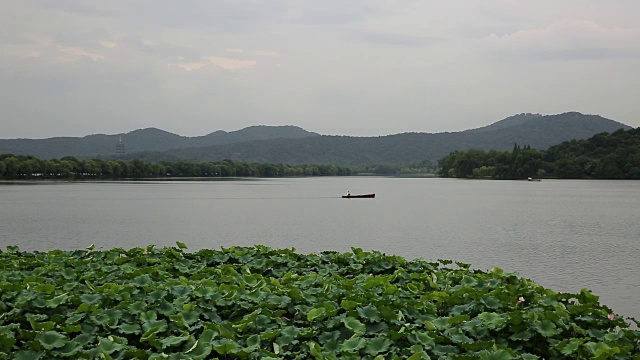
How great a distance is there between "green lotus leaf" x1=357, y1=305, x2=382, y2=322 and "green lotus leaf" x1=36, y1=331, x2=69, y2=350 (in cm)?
256

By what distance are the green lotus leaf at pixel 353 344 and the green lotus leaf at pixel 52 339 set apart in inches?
89.9

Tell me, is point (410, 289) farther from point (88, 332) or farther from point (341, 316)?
point (88, 332)

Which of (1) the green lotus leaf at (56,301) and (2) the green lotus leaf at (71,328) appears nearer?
(2) the green lotus leaf at (71,328)

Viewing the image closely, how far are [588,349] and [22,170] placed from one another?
14842 cm

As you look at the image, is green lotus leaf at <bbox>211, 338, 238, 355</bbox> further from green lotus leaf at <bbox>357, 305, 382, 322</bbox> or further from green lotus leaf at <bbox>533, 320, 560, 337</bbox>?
green lotus leaf at <bbox>533, 320, 560, 337</bbox>

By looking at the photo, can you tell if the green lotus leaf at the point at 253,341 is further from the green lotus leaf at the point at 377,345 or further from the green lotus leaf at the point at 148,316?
the green lotus leaf at the point at 148,316

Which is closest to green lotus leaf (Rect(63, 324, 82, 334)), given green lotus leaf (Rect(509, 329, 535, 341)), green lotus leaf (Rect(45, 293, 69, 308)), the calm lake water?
green lotus leaf (Rect(45, 293, 69, 308))

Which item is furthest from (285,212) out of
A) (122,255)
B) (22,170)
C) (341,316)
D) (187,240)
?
(22,170)

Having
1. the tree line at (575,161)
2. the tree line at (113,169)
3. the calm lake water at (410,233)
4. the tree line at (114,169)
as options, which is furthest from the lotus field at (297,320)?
the tree line at (113,169)

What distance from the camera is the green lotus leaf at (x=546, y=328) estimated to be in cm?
533

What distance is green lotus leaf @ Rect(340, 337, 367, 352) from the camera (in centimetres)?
493

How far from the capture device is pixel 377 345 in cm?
509

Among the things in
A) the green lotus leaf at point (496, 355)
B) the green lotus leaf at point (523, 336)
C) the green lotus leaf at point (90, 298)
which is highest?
the green lotus leaf at point (90, 298)

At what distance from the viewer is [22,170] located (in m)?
137
